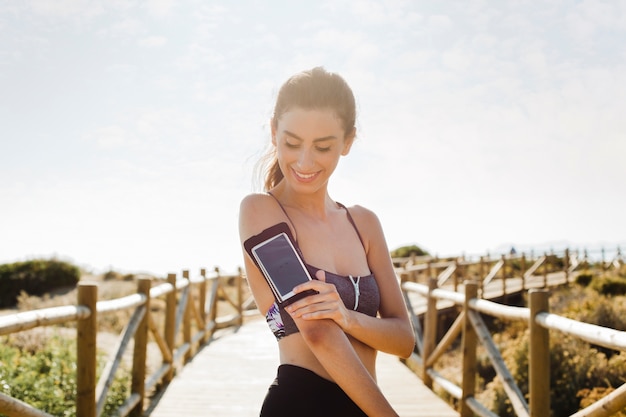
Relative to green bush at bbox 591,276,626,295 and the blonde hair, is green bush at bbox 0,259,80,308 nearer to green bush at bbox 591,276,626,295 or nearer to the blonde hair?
green bush at bbox 591,276,626,295

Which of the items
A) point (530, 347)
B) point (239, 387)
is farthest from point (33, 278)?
point (530, 347)

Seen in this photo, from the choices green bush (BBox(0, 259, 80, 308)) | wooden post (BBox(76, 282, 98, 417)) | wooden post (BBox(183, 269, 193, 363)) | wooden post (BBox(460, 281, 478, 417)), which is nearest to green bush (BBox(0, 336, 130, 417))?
wooden post (BBox(76, 282, 98, 417))

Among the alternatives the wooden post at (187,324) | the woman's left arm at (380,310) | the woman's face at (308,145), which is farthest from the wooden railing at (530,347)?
the wooden post at (187,324)

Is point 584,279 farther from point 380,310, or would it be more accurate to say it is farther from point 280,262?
point 280,262

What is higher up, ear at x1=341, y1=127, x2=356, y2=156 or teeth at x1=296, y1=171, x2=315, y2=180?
ear at x1=341, y1=127, x2=356, y2=156

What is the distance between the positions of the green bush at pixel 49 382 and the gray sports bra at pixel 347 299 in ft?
12.7

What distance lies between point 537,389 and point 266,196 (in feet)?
9.47

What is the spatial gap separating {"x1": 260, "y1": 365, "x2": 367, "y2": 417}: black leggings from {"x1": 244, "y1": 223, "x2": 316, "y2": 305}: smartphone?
0.29 meters

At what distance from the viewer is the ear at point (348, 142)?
1.80m

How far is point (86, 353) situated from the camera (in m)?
3.77

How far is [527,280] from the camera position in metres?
22.3

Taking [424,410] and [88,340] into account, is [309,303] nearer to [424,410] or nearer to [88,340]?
[88,340]

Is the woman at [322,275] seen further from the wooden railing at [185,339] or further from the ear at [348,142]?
the wooden railing at [185,339]

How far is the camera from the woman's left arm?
1350 millimetres
